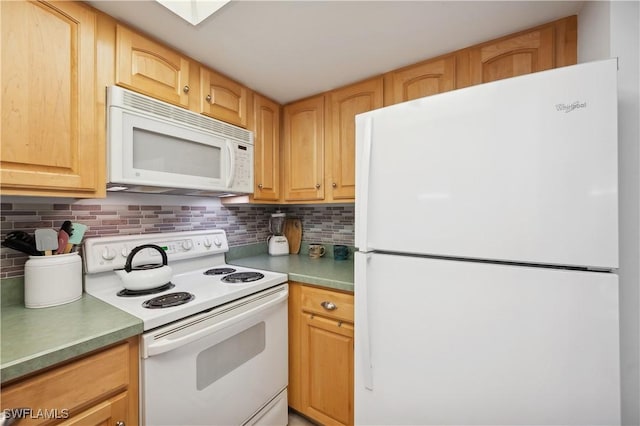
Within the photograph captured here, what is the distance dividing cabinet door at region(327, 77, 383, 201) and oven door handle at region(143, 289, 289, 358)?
804 millimetres

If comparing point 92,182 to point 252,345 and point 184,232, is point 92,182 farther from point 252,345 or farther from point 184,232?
point 252,345

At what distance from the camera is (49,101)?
994 mm

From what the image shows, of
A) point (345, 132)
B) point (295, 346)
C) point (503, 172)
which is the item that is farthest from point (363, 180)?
point (295, 346)

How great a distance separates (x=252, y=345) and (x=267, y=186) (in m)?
1.06

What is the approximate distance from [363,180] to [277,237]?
1.33m

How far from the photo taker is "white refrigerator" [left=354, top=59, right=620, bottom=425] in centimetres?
75

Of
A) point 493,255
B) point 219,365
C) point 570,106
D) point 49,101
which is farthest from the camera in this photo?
point 219,365

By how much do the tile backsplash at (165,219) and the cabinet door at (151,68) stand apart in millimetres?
625

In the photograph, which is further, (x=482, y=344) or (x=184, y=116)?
(x=184, y=116)

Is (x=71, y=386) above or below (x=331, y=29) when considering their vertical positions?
below

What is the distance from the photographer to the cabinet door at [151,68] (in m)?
1.20

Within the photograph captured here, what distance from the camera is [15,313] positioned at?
1.01 metres

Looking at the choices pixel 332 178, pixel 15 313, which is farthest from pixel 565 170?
pixel 15 313

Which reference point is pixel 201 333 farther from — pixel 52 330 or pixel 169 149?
pixel 169 149
